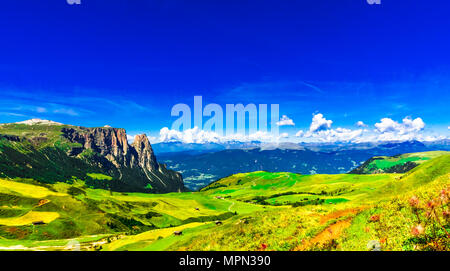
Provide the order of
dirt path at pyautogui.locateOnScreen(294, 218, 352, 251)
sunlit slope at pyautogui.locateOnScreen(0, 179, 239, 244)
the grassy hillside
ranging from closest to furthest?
the grassy hillside
dirt path at pyautogui.locateOnScreen(294, 218, 352, 251)
sunlit slope at pyautogui.locateOnScreen(0, 179, 239, 244)

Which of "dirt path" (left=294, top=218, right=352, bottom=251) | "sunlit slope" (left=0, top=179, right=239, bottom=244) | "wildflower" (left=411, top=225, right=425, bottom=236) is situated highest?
"wildflower" (left=411, top=225, right=425, bottom=236)

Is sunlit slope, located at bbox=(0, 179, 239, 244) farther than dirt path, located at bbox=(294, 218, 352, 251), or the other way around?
sunlit slope, located at bbox=(0, 179, 239, 244)

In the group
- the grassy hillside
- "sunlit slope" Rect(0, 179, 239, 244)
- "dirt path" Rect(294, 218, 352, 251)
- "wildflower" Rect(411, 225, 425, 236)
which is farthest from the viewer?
"sunlit slope" Rect(0, 179, 239, 244)

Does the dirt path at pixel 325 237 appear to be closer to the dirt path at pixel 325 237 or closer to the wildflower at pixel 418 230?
the dirt path at pixel 325 237

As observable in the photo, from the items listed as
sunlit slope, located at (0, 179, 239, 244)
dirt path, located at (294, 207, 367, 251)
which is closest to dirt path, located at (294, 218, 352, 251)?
dirt path, located at (294, 207, 367, 251)

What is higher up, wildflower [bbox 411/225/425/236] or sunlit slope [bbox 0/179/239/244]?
wildflower [bbox 411/225/425/236]

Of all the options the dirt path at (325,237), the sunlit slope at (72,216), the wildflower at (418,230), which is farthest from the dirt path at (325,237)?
the sunlit slope at (72,216)

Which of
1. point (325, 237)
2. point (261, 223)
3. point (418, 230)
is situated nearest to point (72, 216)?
point (261, 223)

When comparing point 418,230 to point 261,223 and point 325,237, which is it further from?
point 261,223

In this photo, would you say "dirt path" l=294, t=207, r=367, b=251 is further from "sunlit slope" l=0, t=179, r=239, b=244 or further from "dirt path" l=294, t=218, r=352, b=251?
"sunlit slope" l=0, t=179, r=239, b=244

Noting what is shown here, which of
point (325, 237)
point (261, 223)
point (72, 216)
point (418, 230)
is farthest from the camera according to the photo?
point (72, 216)

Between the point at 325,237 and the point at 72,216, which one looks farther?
the point at 72,216
